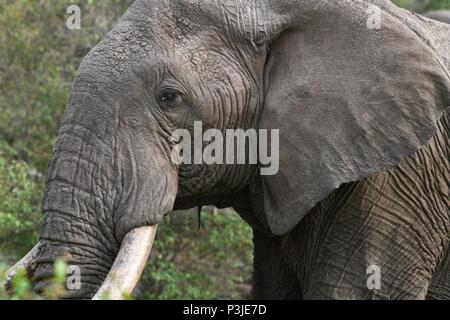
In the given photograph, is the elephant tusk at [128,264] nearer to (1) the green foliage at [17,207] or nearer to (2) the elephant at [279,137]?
(2) the elephant at [279,137]

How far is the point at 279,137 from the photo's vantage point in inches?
211

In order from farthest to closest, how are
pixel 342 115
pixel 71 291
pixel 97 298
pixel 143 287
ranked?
1. pixel 143 287
2. pixel 342 115
3. pixel 71 291
4. pixel 97 298

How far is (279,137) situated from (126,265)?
3.18ft

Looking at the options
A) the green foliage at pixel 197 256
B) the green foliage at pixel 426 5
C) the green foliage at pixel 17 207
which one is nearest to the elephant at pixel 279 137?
the green foliage at pixel 17 207

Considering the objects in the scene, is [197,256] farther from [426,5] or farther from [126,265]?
[426,5]

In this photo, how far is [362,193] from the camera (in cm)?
549

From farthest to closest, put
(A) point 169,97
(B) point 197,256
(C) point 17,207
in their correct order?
(B) point 197,256, (C) point 17,207, (A) point 169,97

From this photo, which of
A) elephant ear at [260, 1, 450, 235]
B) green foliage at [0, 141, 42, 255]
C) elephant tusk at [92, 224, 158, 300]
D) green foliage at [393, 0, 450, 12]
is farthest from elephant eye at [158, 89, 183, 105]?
green foliage at [393, 0, 450, 12]

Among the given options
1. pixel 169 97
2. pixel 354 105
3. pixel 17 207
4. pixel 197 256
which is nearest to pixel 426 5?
pixel 197 256

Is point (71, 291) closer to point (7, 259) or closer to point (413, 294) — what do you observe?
point (413, 294)

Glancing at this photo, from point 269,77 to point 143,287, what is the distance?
3302mm

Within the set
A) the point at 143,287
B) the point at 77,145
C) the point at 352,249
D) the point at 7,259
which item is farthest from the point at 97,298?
the point at 143,287

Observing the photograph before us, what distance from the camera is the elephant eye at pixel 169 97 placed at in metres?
5.18

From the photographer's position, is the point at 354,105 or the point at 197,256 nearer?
the point at 354,105
